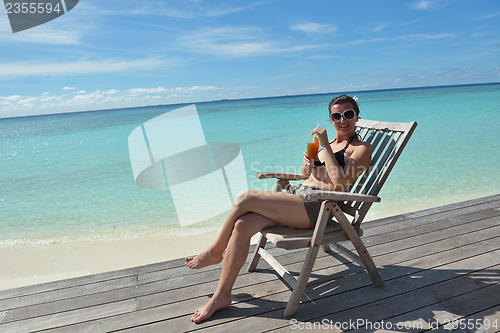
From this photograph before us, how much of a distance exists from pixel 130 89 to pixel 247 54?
2164 centimetres

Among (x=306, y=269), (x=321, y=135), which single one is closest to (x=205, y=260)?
(x=306, y=269)

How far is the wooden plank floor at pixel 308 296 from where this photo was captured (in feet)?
5.87

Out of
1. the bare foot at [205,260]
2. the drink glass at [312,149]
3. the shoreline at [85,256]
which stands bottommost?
the shoreline at [85,256]

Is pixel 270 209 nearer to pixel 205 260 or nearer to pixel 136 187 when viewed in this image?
pixel 205 260

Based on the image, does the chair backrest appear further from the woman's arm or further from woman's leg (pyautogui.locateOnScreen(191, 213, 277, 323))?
woman's leg (pyautogui.locateOnScreen(191, 213, 277, 323))

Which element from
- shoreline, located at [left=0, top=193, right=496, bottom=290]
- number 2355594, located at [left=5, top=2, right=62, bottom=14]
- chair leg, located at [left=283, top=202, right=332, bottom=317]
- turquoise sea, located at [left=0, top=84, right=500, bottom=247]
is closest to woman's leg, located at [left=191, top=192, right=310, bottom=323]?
chair leg, located at [left=283, top=202, right=332, bottom=317]

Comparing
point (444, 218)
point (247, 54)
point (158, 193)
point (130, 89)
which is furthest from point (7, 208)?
point (130, 89)

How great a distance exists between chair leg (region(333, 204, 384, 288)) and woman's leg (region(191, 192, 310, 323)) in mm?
223

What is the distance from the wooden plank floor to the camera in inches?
70.5

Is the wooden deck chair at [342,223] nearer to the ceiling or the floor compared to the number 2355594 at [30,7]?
nearer to the floor

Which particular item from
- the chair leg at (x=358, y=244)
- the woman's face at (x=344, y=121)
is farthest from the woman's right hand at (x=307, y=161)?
the chair leg at (x=358, y=244)

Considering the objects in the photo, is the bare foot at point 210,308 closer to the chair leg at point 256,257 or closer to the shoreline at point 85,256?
the chair leg at point 256,257

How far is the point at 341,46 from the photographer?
52562mm

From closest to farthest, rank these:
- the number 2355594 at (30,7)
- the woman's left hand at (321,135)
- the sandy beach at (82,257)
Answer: the woman's left hand at (321,135) → the sandy beach at (82,257) → the number 2355594 at (30,7)
